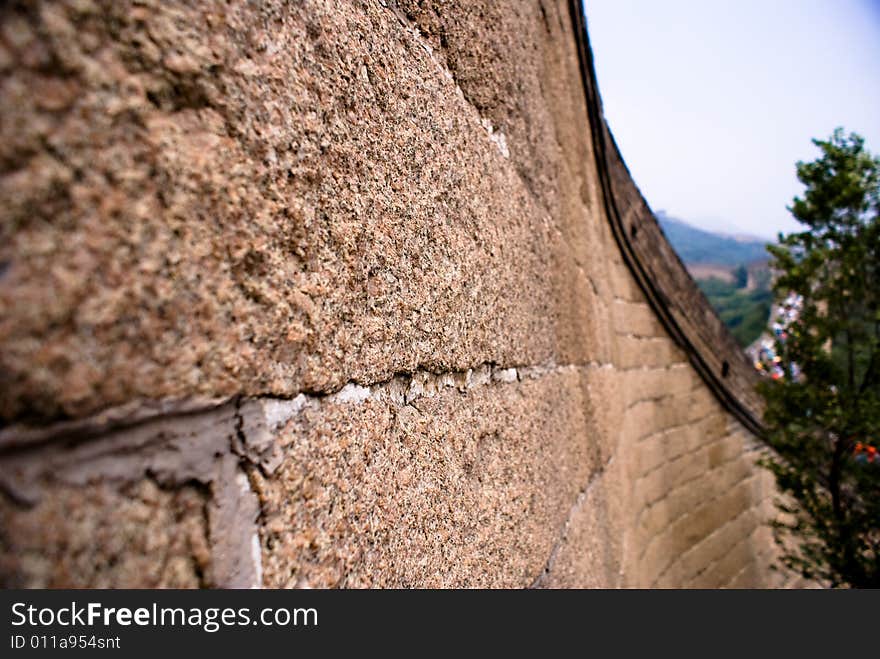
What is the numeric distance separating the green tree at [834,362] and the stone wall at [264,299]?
354cm

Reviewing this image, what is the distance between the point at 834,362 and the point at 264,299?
14.7 feet

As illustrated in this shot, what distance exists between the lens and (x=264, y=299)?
1.40 ft

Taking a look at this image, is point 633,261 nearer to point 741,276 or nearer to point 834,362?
point 834,362

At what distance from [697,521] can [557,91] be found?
3475mm

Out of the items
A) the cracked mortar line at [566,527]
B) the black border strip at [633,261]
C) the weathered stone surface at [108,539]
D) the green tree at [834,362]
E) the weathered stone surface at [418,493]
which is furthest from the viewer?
the green tree at [834,362]

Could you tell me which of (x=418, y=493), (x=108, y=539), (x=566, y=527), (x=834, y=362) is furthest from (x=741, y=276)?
(x=108, y=539)

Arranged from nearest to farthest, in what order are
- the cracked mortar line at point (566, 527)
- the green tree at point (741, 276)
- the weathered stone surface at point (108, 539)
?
the weathered stone surface at point (108, 539)
the cracked mortar line at point (566, 527)
the green tree at point (741, 276)

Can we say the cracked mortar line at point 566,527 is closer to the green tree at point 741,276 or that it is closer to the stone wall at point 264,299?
the stone wall at point 264,299

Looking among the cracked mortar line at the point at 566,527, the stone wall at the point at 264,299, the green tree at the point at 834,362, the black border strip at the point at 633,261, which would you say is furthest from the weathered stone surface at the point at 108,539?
the green tree at the point at 834,362

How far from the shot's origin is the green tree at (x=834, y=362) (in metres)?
3.67

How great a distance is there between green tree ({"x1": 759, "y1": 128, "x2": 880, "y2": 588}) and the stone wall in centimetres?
354

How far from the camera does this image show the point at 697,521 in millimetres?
4074

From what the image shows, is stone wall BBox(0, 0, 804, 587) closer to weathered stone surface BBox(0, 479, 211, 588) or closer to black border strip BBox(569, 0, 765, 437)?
weathered stone surface BBox(0, 479, 211, 588)
